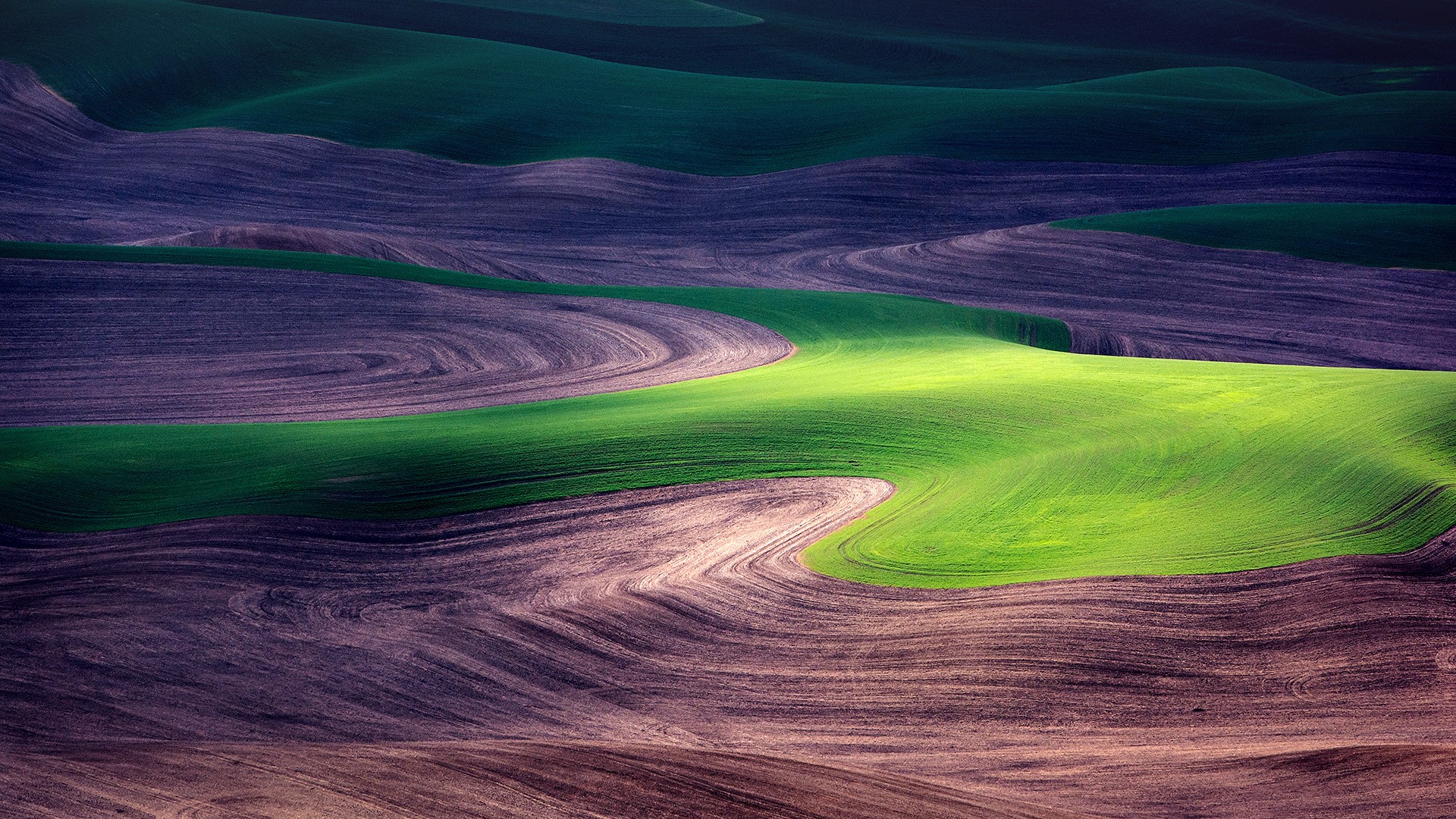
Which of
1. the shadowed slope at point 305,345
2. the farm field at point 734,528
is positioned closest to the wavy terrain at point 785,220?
the farm field at point 734,528

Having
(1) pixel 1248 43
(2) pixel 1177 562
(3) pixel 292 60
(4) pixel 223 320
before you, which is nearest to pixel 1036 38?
(1) pixel 1248 43

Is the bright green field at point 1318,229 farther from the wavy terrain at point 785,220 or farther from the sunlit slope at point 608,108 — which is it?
the sunlit slope at point 608,108

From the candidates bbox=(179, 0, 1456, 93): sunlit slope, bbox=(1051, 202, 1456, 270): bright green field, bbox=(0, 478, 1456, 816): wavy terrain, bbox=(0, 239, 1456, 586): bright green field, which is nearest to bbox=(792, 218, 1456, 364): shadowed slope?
bbox=(1051, 202, 1456, 270): bright green field

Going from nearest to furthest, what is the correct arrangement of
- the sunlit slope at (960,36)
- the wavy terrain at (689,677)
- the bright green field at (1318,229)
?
1. the wavy terrain at (689,677)
2. the bright green field at (1318,229)
3. the sunlit slope at (960,36)

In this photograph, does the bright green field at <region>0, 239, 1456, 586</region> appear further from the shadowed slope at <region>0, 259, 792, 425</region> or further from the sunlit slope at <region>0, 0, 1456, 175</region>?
the sunlit slope at <region>0, 0, 1456, 175</region>

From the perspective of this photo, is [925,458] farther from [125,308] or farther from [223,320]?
[125,308]
